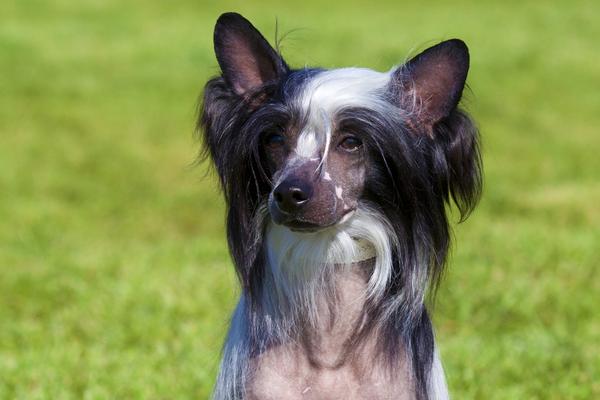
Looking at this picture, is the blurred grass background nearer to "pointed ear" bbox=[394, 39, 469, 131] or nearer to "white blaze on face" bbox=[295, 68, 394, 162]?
"pointed ear" bbox=[394, 39, 469, 131]

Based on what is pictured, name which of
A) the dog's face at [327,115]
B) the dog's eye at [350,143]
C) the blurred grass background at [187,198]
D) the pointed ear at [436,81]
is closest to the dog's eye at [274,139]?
the dog's face at [327,115]

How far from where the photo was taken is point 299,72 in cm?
377

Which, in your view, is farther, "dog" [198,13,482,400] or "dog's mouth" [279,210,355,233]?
"dog" [198,13,482,400]

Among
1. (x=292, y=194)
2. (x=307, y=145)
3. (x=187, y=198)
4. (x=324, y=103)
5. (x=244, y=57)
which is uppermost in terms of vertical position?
(x=244, y=57)

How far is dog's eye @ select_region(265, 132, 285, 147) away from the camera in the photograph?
368cm

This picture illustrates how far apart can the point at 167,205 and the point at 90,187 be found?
1.06 metres

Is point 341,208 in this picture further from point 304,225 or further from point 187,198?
point 187,198

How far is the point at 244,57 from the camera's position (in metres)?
3.82

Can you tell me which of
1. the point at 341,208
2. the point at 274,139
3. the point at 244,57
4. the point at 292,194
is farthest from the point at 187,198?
the point at 292,194

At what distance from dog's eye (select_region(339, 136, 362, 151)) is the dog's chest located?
46cm

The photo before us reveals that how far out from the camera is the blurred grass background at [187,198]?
21.2ft

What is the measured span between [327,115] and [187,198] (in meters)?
8.84

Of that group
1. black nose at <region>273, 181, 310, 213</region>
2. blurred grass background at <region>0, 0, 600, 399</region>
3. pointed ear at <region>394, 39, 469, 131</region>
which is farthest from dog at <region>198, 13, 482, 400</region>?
blurred grass background at <region>0, 0, 600, 399</region>

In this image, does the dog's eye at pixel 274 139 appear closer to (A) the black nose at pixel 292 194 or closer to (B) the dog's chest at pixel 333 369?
(A) the black nose at pixel 292 194
